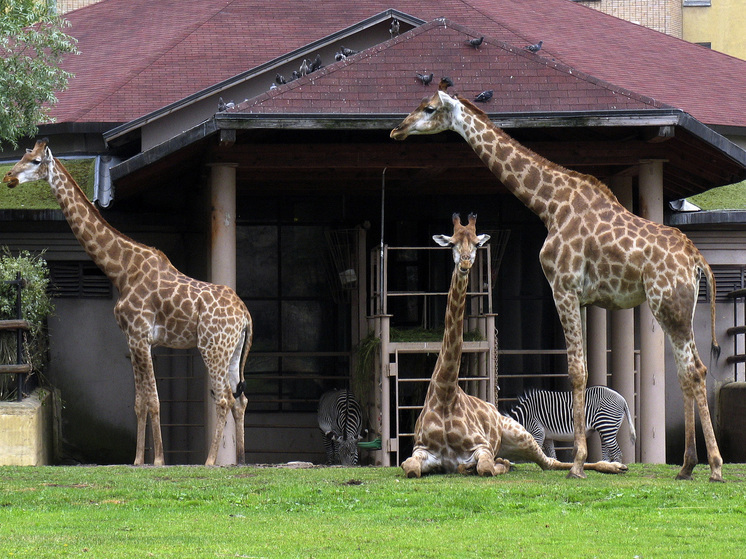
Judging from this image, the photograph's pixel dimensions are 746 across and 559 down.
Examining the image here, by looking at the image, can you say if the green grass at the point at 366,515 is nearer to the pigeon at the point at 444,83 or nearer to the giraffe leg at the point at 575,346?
the giraffe leg at the point at 575,346

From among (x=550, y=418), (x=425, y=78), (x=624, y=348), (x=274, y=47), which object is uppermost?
(x=274, y=47)

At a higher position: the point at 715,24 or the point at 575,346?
the point at 715,24

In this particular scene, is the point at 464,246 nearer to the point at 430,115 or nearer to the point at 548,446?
the point at 430,115

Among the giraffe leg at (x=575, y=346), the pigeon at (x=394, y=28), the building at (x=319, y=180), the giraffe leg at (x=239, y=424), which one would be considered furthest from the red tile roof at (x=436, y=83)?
the giraffe leg at (x=575, y=346)

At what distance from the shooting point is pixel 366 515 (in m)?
8.77

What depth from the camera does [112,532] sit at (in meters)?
8.11

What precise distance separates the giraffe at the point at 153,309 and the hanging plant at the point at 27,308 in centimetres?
157

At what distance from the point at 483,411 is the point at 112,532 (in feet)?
14.4

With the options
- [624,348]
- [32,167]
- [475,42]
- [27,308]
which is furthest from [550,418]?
[32,167]

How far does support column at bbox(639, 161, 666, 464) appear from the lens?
15.0m

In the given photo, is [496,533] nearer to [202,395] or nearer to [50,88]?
[50,88]

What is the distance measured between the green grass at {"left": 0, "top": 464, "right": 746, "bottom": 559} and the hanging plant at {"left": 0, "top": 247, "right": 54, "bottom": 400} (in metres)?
3.29

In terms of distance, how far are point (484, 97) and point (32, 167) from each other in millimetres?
5422

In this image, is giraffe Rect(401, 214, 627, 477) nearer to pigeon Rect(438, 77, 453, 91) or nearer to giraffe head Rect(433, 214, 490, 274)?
giraffe head Rect(433, 214, 490, 274)
